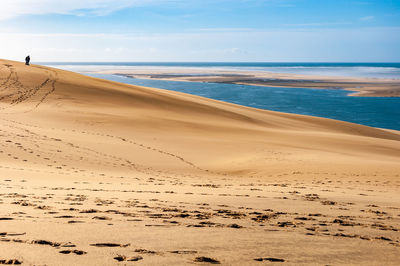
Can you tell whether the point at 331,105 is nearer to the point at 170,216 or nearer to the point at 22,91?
the point at 22,91

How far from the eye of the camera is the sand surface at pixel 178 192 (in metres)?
4.20

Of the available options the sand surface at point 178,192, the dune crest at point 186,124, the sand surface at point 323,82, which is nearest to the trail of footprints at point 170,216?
the sand surface at point 178,192

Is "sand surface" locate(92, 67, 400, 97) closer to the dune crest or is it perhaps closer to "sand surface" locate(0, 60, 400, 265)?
the dune crest

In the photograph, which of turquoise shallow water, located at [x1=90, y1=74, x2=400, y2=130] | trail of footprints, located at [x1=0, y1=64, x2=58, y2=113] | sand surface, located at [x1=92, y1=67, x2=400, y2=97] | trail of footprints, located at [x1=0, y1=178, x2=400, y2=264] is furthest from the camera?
sand surface, located at [x1=92, y1=67, x2=400, y2=97]

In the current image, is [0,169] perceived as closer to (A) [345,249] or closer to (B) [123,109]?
(A) [345,249]

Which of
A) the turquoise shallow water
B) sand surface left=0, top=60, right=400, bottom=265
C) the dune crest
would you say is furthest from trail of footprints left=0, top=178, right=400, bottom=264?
the turquoise shallow water

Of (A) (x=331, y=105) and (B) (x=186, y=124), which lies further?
(A) (x=331, y=105)

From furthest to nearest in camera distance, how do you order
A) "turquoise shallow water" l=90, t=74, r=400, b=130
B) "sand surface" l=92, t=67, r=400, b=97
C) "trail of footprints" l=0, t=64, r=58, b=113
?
"sand surface" l=92, t=67, r=400, b=97 → "turquoise shallow water" l=90, t=74, r=400, b=130 → "trail of footprints" l=0, t=64, r=58, b=113

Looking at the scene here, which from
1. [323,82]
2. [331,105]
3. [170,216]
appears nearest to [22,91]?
[170,216]

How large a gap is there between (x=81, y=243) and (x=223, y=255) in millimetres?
1388

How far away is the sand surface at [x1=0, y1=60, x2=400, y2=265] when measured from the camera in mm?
4199

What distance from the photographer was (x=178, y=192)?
817 cm

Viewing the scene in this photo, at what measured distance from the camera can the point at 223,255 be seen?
406cm

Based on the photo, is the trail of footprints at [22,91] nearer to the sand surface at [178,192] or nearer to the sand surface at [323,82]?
the sand surface at [178,192]
